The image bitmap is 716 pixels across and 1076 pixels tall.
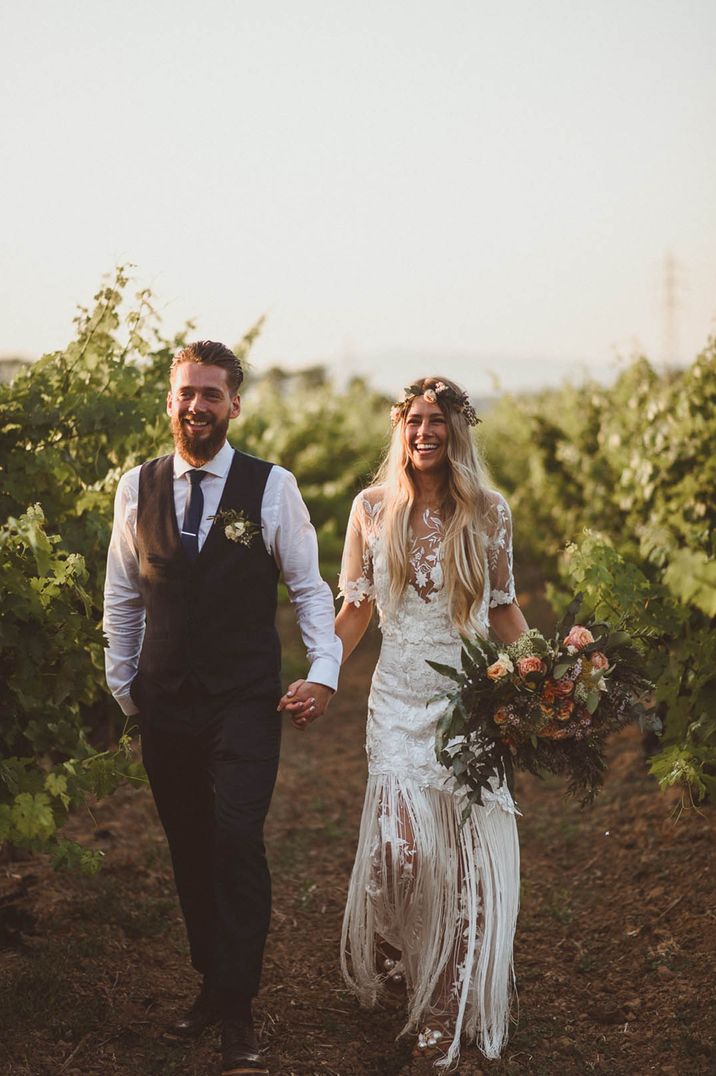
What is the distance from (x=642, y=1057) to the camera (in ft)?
13.7

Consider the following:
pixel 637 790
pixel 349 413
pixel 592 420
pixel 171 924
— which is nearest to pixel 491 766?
pixel 171 924

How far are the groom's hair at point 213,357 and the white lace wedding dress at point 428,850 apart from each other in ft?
3.00

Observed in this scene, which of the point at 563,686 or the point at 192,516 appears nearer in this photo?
the point at 563,686

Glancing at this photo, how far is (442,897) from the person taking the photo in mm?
4434

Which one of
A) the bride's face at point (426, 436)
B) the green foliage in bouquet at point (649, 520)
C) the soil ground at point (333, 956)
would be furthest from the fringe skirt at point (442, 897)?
the bride's face at point (426, 436)

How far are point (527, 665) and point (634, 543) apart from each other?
164 inches

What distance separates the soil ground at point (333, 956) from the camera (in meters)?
4.19

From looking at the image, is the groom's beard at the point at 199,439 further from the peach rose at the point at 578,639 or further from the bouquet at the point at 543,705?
the peach rose at the point at 578,639

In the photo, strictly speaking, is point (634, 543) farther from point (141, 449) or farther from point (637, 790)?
point (141, 449)

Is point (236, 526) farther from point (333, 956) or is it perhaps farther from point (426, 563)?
point (333, 956)

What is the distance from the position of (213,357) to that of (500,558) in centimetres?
141

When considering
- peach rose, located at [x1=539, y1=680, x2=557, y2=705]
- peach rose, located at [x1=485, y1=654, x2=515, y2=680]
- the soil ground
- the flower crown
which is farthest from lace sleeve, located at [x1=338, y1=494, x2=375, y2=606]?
the soil ground

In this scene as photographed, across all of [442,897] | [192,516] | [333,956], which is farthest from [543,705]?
[333,956]

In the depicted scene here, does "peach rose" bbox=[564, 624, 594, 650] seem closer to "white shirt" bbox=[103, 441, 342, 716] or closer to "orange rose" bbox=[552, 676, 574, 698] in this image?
"orange rose" bbox=[552, 676, 574, 698]
